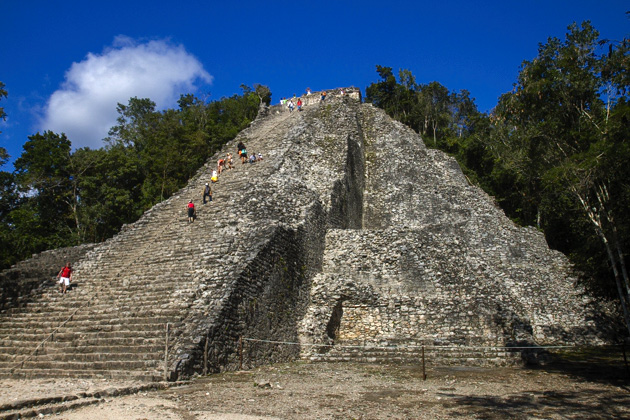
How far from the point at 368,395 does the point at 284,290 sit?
5.27 m

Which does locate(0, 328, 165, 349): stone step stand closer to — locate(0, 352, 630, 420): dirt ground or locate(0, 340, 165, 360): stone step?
locate(0, 340, 165, 360): stone step

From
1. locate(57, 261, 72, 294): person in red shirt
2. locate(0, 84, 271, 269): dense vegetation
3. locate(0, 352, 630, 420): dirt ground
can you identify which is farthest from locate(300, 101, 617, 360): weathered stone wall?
locate(0, 84, 271, 269): dense vegetation

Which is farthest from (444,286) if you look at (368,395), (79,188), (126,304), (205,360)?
(79,188)

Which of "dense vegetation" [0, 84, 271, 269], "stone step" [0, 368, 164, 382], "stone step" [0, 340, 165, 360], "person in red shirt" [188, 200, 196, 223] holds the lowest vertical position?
"stone step" [0, 368, 164, 382]

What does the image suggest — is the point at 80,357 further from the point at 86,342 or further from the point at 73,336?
the point at 73,336

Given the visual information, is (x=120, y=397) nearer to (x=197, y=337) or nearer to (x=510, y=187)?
(x=197, y=337)

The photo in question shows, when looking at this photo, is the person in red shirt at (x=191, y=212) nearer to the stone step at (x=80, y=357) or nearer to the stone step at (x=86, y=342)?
the stone step at (x=86, y=342)

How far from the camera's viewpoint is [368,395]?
655 cm

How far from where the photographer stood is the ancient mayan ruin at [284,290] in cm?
876

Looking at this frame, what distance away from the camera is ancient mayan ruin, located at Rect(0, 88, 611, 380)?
345 inches

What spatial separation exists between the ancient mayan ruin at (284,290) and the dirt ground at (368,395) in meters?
1.09

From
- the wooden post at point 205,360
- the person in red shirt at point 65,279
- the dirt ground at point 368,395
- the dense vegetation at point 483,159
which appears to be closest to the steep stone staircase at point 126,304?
the person in red shirt at point 65,279

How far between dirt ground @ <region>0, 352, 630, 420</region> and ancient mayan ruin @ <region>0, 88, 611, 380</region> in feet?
3.59

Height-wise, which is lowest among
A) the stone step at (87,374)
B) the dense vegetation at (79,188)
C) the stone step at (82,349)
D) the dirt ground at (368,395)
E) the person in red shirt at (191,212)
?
the dirt ground at (368,395)
